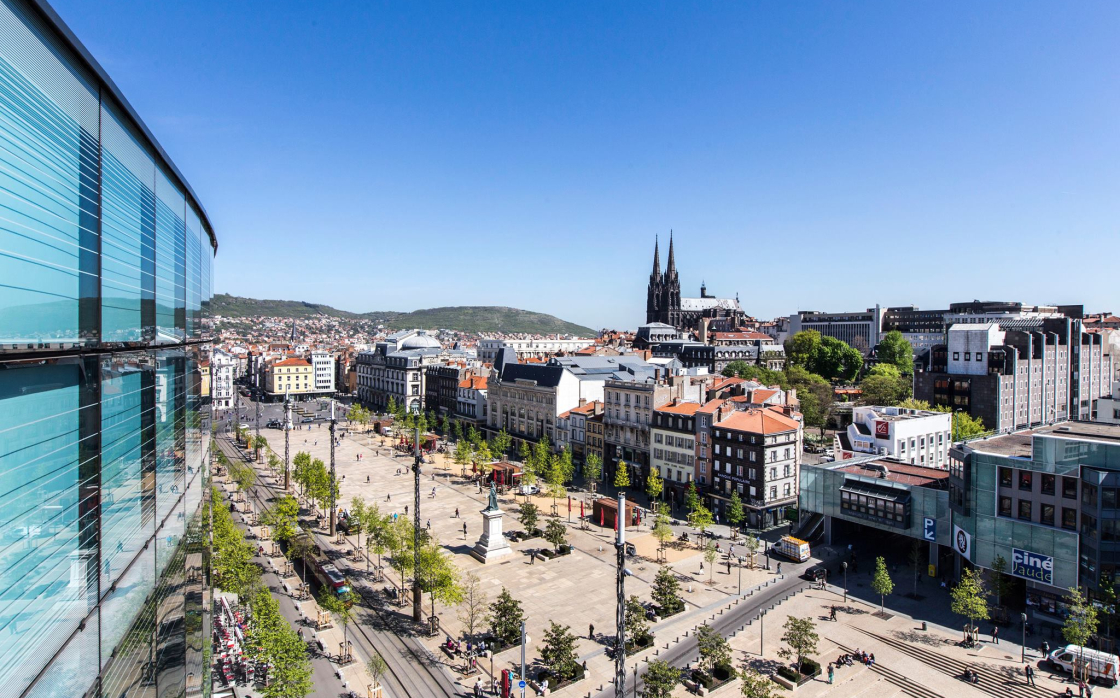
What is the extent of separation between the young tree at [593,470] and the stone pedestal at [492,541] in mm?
19371

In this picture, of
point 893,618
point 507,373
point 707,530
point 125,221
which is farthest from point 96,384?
point 507,373

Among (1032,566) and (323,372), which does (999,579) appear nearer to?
(1032,566)

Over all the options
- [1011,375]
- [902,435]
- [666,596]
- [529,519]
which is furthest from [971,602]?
[1011,375]

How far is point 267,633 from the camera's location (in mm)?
27406

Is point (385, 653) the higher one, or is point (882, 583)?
point (882, 583)

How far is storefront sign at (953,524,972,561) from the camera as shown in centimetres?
4247

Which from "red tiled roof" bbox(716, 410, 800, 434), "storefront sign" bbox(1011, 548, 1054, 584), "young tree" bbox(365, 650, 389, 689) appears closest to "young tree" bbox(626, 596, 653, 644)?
"young tree" bbox(365, 650, 389, 689)

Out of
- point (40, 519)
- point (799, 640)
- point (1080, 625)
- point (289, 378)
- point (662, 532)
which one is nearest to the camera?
point (40, 519)

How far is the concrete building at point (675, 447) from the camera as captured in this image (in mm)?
63281

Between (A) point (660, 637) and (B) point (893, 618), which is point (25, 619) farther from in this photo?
(B) point (893, 618)

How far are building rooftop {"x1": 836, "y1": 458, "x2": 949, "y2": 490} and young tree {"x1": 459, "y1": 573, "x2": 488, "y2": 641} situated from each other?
30.2 metres

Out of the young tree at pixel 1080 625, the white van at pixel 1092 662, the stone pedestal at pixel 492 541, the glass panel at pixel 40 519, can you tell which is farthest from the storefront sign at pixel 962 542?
the glass panel at pixel 40 519

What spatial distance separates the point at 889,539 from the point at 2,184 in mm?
59651

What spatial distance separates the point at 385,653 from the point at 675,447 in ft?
124
